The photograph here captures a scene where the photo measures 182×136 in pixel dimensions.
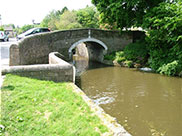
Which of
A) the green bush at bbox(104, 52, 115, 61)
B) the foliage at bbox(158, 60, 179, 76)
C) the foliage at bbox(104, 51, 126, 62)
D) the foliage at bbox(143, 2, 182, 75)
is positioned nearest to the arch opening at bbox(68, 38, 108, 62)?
the green bush at bbox(104, 52, 115, 61)

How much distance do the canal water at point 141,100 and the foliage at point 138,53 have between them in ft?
9.75

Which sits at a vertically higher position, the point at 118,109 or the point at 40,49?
the point at 40,49

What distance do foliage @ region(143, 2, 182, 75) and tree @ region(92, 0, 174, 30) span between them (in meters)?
1.51

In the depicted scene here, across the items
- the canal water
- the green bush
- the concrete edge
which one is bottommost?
the canal water

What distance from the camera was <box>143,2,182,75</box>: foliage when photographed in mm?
12523

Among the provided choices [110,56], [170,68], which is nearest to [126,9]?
[110,56]

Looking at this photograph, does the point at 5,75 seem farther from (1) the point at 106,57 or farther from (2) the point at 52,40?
(1) the point at 106,57

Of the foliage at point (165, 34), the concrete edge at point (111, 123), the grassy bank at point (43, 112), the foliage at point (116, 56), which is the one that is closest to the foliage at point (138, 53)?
the foliage at point (116, 56)

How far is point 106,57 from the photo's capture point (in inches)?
778

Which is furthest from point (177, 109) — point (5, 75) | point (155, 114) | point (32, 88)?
point (5, 75)

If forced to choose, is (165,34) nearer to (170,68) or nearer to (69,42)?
(170,68)

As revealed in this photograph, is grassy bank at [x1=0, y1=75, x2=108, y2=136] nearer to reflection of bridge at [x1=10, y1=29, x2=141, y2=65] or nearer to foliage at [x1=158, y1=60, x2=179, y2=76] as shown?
reflection of bridge at [x1=10, y1=29, x2=141, y2=65]

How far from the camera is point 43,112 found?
4.42 metres

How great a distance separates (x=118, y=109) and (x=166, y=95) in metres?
3.18
